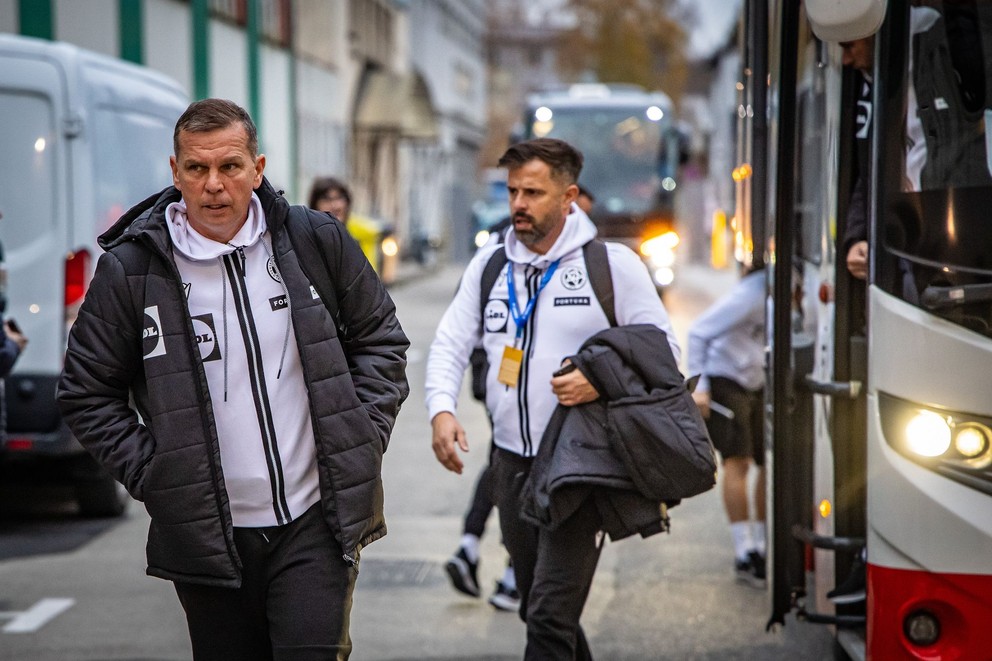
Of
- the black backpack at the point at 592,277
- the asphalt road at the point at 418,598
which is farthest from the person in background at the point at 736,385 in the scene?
the black backpack at the point at 592,277

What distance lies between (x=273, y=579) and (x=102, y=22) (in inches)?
687

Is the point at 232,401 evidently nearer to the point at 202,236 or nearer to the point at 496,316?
the point at 202,236

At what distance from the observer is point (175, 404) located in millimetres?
3379

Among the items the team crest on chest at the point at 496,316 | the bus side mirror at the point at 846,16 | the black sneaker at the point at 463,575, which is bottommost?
the black sneaker at the point at 463,575

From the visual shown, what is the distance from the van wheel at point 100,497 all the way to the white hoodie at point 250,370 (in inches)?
213

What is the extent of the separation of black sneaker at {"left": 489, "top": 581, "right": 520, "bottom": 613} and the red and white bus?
1.64 m

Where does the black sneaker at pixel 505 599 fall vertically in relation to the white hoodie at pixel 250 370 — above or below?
below

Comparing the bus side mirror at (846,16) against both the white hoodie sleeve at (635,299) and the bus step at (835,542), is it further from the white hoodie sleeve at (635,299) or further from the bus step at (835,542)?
the bus step at (835,542)

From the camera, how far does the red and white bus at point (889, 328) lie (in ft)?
12.8

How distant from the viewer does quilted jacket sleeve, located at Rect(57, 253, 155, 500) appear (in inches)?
134

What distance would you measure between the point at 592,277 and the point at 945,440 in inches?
46.3

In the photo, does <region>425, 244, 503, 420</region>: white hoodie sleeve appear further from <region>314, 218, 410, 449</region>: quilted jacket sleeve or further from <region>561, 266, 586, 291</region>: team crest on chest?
<region>314, 218, 410, 449</region>: quilted jacket sleeve

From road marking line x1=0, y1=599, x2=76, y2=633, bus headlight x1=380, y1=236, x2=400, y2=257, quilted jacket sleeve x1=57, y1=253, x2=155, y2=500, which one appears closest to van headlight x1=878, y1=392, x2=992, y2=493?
quilted jacket sleeve x1=57, y1=253, x2=155, y2=500

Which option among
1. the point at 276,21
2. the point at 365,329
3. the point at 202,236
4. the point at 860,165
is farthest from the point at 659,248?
the point at 202,236
